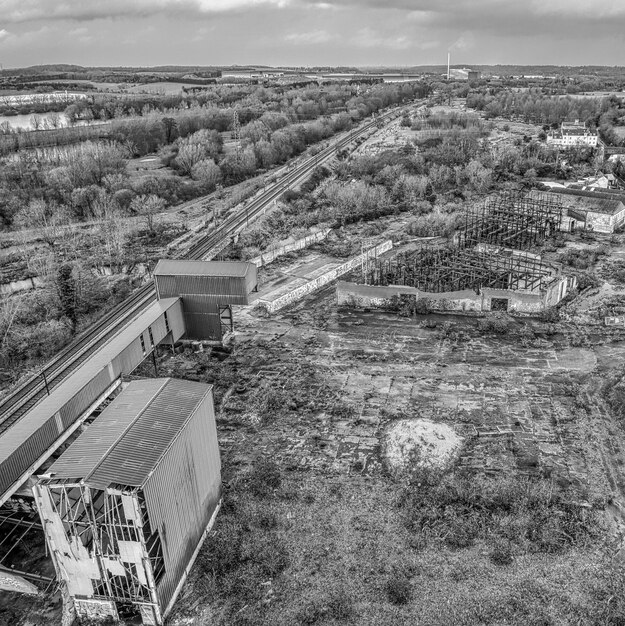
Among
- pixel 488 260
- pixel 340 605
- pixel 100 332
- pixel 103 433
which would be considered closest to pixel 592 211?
pixel 488 260

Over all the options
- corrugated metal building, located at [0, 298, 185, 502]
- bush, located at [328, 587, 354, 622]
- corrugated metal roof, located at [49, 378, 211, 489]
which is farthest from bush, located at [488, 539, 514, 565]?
corrugated metal building, located at [0, 298, 185, 502]

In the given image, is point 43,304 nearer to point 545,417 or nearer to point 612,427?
point 545,417

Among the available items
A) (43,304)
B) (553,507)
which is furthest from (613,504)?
(43,304)

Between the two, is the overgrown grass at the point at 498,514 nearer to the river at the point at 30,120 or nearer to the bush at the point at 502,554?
the bush at the point at 502,554

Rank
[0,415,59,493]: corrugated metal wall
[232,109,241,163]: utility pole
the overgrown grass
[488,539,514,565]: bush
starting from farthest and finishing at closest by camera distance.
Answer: [232,109,241,163]: utility pole
the overgrown grass
[0,415,59,493]: corrugated metal wall
[488,539,514,565]: bush

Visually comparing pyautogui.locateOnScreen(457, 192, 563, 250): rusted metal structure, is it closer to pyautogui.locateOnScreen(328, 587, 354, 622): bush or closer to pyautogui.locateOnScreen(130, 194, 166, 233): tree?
pyautogui.locateOnScreen(130, 194, 166, 233): tree

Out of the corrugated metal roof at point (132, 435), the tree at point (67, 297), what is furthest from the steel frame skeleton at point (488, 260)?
the corrugated metal roof at point (132, 435)
